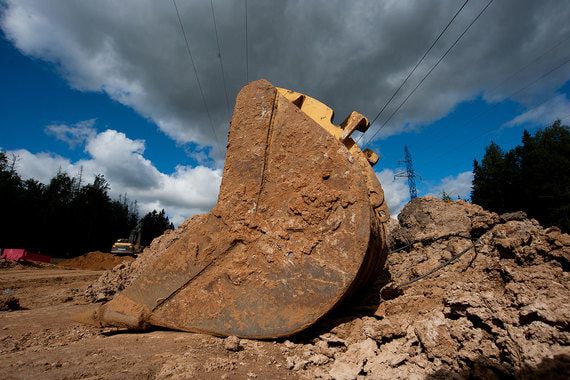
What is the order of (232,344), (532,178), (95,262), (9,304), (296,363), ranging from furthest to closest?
1. (532,178)
2. (95,262)
3. (9,304)
4. (232,344)
5. (296,363)

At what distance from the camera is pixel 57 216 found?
34.5 metres

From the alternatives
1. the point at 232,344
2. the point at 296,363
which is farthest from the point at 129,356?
the point at 296,363

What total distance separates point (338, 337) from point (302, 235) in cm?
84

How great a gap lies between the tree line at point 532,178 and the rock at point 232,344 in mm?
26646

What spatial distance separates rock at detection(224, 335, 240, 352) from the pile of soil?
0.35m

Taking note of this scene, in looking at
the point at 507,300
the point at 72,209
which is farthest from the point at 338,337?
the point at 72,209

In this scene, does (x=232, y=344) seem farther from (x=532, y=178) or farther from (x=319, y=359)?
(x=532, y=178)

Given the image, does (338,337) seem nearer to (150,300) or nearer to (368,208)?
(368,208)

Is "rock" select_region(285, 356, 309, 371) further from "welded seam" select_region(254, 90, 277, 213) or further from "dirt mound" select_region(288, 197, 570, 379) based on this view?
"welded seam" select_region(254, 90, 277, 213)

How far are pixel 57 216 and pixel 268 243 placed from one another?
39.0 m

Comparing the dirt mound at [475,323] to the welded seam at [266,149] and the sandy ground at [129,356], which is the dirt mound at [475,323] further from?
the welded seam at [266,149]

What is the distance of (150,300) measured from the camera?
2.99 m

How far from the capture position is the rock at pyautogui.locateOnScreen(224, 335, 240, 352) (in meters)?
2.52

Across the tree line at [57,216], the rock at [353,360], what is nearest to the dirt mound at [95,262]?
the tree line at [57,216]
